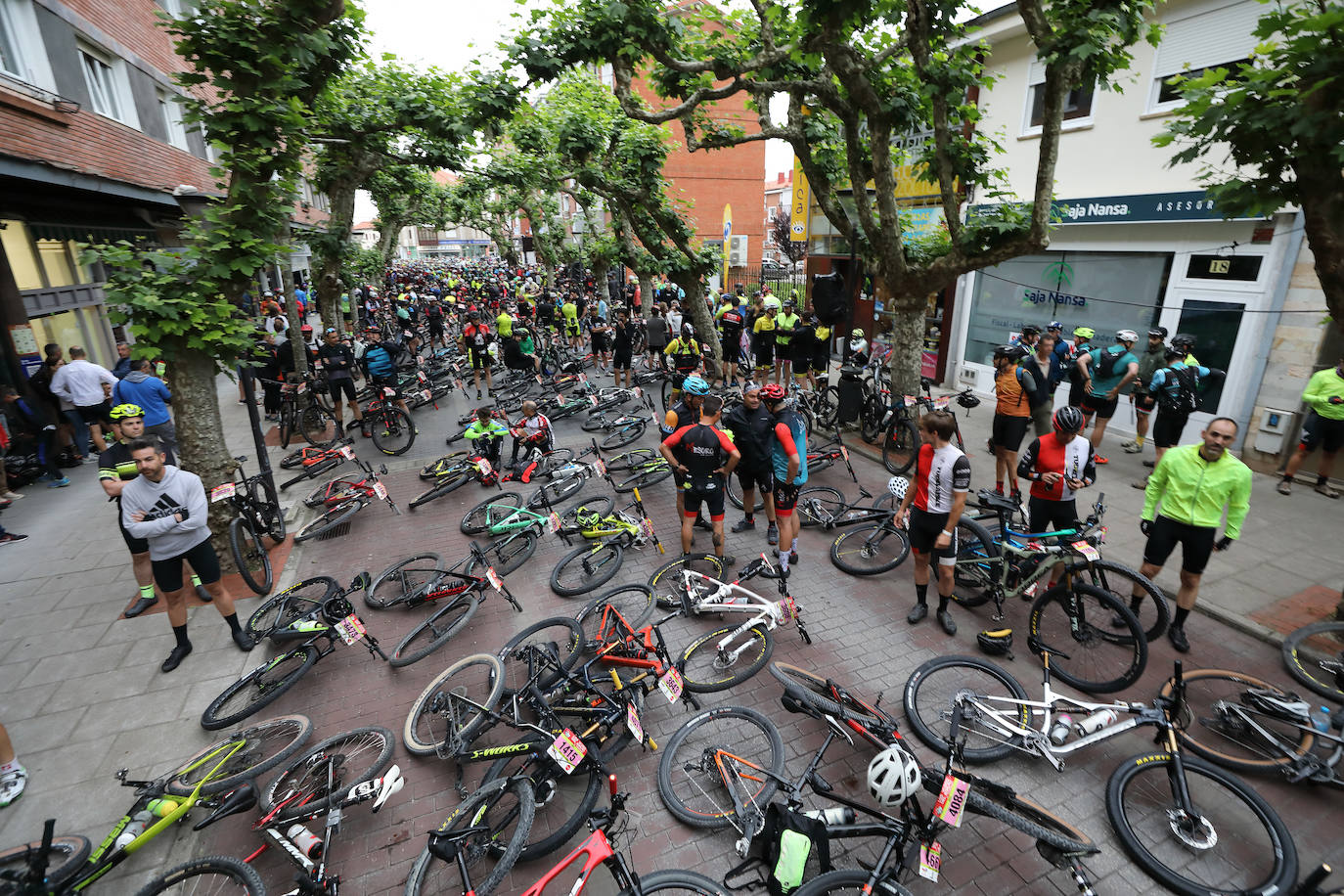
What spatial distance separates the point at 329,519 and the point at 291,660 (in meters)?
3.09

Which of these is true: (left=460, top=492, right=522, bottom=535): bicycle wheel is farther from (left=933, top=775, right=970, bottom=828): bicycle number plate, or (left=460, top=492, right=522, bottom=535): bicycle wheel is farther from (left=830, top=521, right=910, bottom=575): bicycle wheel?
(left=933, top=775, right=970, bottom=828): bicycle number plate

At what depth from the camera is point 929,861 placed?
311cm

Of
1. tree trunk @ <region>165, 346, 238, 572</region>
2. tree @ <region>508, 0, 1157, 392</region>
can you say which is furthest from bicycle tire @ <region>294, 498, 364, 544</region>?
tree @ <region>508, 0, 1157, 392</region>

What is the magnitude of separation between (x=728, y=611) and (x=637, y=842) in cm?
222

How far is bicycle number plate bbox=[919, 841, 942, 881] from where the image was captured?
10.0 ft

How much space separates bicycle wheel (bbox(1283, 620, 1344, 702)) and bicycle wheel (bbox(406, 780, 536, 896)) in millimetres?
6048

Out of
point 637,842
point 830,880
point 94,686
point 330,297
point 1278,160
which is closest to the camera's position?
point 830,880

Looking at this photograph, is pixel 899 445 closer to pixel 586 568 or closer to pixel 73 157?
pixel 586 568

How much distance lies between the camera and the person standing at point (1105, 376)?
907 cm

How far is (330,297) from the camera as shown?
14703 millimetres

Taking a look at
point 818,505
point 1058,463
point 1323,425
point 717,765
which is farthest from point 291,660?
point 1323,425

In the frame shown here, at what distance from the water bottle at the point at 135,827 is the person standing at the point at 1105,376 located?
1112 cm

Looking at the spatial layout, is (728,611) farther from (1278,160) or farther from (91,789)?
(1278,160)

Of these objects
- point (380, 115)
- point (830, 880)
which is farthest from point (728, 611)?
point (380, 115)
